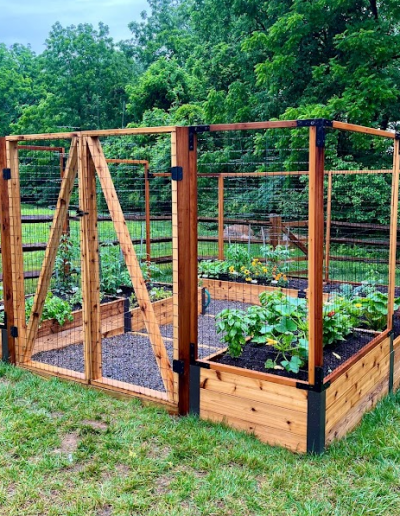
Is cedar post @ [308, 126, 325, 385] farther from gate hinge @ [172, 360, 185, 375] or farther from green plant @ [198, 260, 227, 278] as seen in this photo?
green plant @ [198, 260, 227, 278]

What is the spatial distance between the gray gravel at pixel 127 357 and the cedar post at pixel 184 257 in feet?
2.65

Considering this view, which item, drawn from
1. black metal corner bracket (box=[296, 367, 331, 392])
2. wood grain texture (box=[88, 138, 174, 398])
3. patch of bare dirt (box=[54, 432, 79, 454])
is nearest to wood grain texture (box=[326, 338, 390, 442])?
black metal corner bracket (box=[296, 367, 331, 392])

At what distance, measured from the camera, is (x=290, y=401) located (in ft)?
11.0

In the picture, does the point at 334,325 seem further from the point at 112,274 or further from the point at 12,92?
the point at 12,92

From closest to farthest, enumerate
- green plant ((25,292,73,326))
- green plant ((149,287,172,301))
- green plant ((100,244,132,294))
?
green plant ((25,292,73,326))
green plant ((149,287,172,301))
green plant ((100,244,132,294))

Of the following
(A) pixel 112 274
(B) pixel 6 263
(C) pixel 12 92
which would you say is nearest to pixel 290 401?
(B) pixel 6 263

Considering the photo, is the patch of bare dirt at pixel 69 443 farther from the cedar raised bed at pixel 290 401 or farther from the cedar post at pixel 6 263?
the cedar post at pixel 6 263

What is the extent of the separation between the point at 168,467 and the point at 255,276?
5.32m

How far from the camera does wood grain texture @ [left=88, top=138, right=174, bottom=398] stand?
392 cm

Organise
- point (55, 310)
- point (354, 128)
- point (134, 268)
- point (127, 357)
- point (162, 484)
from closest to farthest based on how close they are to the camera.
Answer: point (162, 484) → point (354, 128) → point (134, 268) → point (127, 357) → point (55, 310)

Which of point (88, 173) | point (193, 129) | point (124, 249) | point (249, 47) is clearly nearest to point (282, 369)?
point (124, 249)

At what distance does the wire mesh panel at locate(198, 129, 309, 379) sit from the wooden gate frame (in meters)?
0.34

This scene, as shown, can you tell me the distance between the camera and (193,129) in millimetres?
3646

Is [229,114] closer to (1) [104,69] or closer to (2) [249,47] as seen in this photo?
(2) [249,47]
